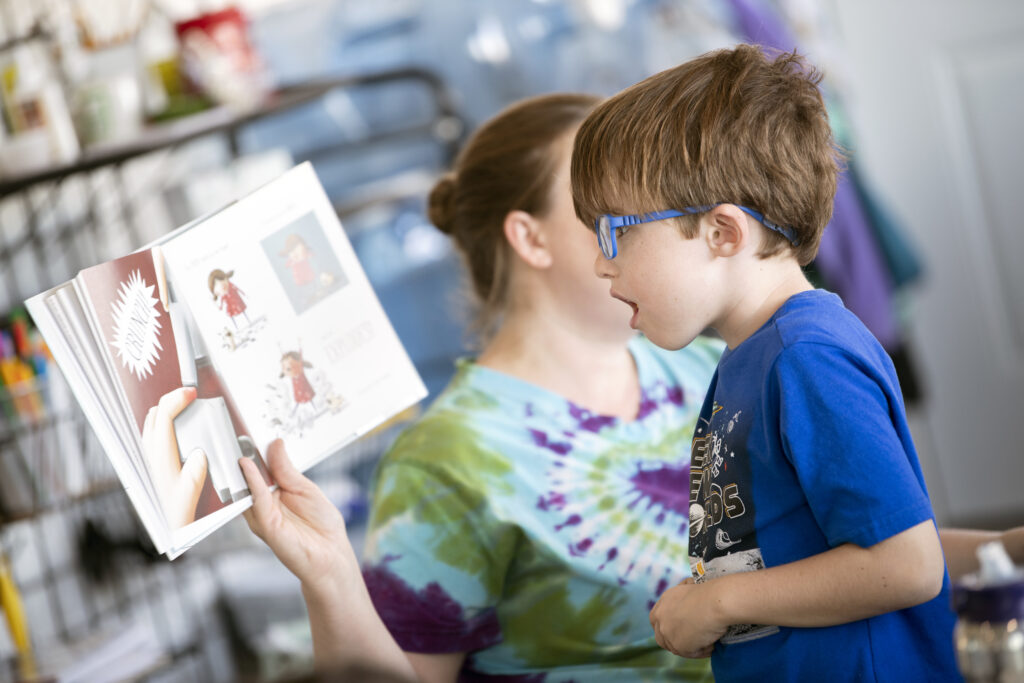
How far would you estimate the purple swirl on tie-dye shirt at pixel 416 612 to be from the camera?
985mm

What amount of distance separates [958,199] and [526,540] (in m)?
2.19

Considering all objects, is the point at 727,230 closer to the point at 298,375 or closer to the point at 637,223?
the point at 637,223

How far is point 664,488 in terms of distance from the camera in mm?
1090

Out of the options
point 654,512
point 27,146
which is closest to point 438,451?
point 654,512

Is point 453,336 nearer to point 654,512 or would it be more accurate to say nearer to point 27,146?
point 27,146

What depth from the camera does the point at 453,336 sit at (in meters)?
2.62

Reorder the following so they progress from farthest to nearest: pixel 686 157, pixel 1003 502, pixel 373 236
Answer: pixel 1003 502 < pixel 373 236 < pixel 686 157

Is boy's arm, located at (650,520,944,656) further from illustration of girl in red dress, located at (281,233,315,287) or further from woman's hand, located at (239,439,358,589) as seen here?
illustration of girl in red dress, located at (281,233,315,287)

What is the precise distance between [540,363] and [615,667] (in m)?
0.35

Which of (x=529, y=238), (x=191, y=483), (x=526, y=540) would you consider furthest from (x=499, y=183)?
(x=191, y=483)

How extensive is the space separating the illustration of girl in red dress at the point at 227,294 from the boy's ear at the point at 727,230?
0.40m

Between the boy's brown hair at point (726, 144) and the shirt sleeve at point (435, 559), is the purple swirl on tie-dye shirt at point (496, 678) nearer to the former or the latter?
the shirt sleeve at point (435, 559)

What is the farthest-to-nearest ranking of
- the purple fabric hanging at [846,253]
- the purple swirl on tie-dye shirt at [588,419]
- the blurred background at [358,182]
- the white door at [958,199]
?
the white door at [958,199]
the purple fabric hanging at [846,253]
the blurred background at [358,182]
the purple swirl on tie-dye shirt at [588,419]

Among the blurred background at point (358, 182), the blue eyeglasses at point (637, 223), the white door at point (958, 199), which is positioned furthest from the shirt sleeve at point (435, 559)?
the white door at point (958, 199)
